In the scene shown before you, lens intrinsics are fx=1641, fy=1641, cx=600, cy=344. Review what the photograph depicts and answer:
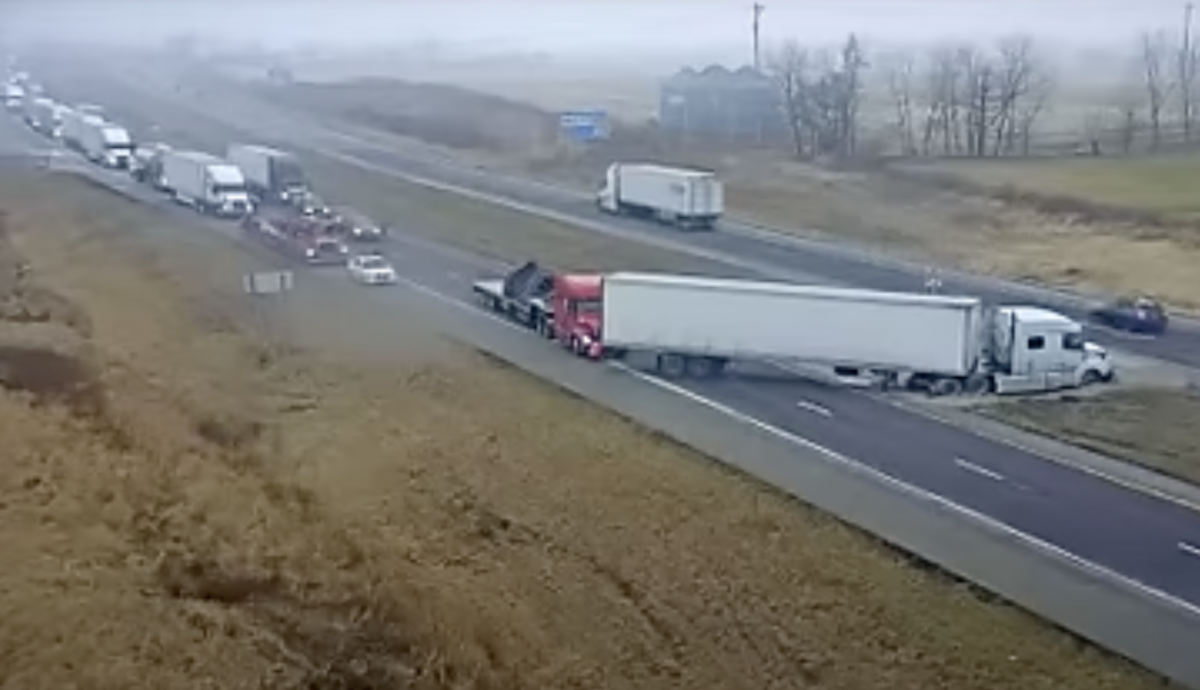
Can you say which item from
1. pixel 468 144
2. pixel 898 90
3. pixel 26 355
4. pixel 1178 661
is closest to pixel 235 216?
pixel 26 355

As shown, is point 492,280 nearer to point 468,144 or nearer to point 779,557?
point 779,557

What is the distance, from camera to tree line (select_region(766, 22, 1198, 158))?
62.3 m

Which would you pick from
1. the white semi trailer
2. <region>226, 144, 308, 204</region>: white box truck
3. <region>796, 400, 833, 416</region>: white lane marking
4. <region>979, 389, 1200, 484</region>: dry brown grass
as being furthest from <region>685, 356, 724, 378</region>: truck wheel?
the white semi trailer

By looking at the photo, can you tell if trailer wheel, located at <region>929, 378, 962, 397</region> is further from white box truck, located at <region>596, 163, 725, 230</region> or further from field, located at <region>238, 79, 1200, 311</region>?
white box truck, located at <region>596, 163, 725, 230</region>

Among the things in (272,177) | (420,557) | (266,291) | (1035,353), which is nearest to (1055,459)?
(1035,353)

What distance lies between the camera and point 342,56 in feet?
500

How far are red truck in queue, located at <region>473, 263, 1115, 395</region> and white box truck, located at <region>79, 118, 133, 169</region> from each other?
1348 inches

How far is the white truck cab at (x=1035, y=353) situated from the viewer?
24.8 metres

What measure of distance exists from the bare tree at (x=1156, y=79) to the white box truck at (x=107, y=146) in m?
37.2

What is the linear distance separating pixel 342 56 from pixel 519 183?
102 meters

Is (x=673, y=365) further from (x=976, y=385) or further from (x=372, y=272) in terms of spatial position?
(x=372, y=272)

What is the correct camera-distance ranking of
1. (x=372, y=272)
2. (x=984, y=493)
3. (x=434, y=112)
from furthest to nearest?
(x=434, y=112) → (x=372, y=272) → (x=984, y=493)

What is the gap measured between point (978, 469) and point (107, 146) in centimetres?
4397

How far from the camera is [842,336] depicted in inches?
972
